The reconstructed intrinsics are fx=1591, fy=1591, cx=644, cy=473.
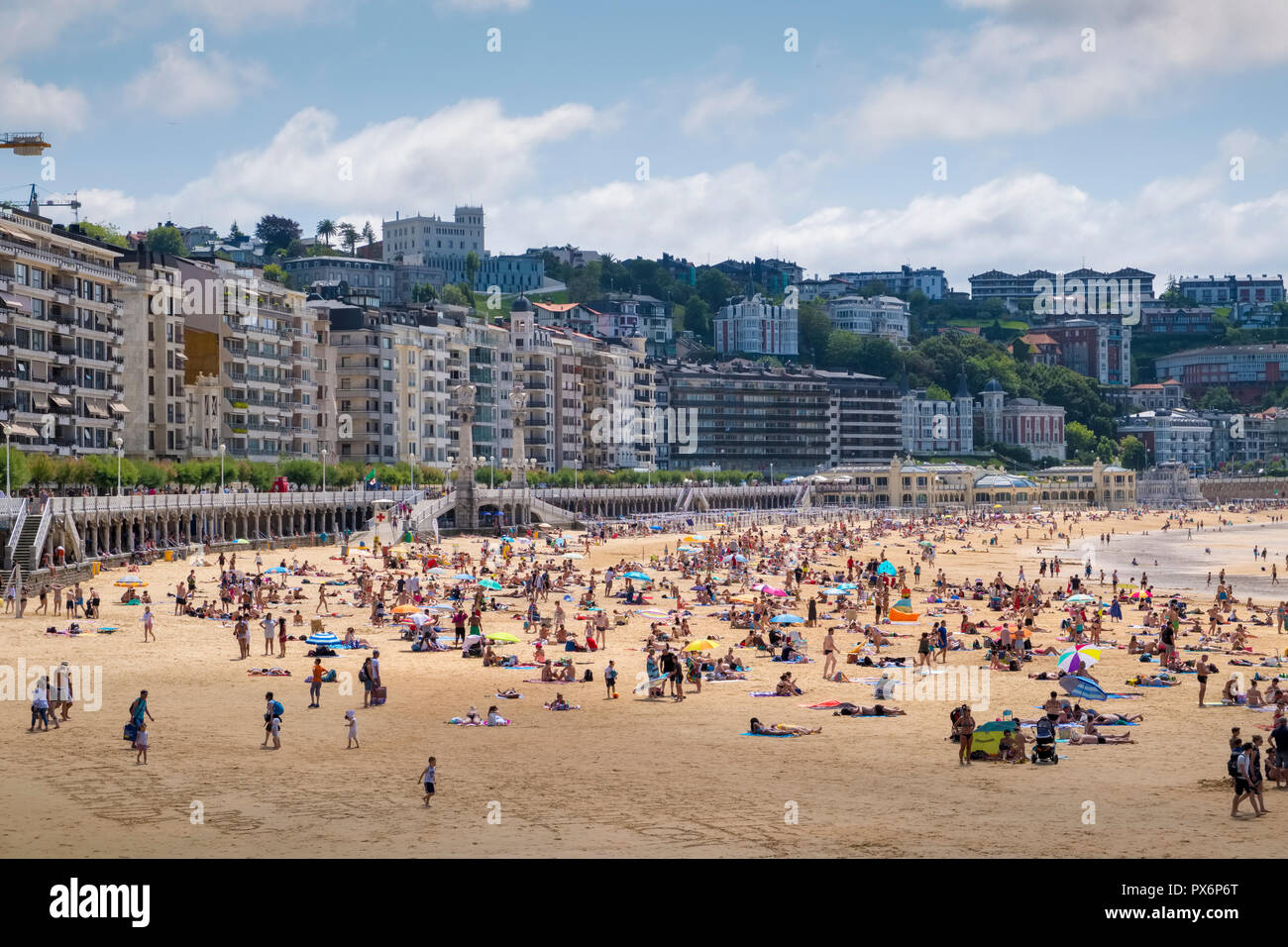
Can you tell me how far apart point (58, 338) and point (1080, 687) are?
60670 mm

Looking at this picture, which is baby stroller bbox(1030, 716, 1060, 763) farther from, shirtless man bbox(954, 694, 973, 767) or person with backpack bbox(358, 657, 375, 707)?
person with backpack bbox(358, 657, 375, 707)

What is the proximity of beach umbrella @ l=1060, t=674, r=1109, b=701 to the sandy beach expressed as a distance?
2.34ft

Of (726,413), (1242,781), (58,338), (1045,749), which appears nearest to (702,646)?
(1045,749)

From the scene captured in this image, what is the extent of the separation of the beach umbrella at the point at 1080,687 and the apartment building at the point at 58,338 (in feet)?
163

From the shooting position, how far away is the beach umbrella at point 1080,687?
3192 cm

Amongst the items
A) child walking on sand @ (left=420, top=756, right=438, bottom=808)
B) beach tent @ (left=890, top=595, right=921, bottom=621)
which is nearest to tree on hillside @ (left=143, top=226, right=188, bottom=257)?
beach tent @ (left=890, top=595, right=921, bottom=621)

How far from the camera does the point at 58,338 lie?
7838 centimetres

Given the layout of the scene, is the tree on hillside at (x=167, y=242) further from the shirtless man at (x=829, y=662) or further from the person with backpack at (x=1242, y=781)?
the person with backpack at (x=1242, y=781)

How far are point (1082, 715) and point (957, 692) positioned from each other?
4.85 meters

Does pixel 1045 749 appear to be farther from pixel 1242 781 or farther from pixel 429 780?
pixel 429 780

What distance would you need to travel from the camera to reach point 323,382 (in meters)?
115
